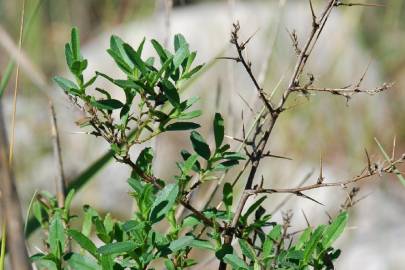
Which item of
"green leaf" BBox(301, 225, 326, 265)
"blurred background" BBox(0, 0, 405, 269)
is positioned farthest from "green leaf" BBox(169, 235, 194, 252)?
"blurred background" BBox(0, 0, 405, 269)

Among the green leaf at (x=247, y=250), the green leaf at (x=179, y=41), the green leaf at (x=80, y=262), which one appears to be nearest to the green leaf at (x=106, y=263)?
the green leaf at (x=80, y=262)

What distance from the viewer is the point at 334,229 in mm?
Answer: 836

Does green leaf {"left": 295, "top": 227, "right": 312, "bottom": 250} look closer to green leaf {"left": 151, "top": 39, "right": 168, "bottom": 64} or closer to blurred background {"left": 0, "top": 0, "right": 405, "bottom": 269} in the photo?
green leaf {"left": 151, "top": 39, "right": 168, "bottom": 64}

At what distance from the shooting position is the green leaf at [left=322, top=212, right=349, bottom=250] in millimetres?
834

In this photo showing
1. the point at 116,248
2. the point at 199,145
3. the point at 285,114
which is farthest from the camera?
the point at 285,114

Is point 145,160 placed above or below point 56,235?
above

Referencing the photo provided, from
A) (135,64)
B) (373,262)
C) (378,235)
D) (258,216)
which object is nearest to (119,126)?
(135,64)

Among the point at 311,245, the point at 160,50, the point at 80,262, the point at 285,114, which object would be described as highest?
the point at 285,114

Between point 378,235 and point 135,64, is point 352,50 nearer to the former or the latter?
point 378,235

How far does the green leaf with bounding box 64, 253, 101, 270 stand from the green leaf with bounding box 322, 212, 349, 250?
24cm

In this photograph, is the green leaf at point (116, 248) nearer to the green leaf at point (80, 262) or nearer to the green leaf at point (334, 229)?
the green leaf at point (80, 262)

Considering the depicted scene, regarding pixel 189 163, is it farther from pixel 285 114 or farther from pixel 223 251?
pixel 285 114

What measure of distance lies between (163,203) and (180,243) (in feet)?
0.15

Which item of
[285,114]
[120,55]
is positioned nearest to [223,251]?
[120,55]
